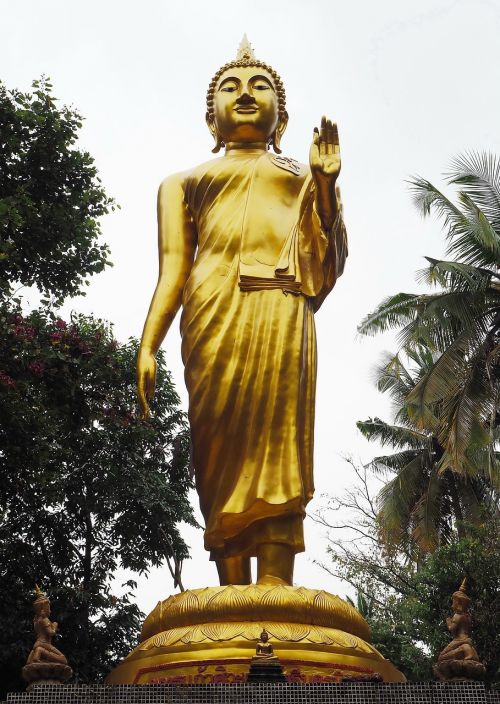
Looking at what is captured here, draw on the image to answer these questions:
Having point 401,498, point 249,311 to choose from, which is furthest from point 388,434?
point 249,311

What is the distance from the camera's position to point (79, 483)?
13406mm

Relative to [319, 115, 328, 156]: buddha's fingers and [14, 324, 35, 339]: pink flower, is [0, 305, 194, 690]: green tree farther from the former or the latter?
[319, 115, 328, 156]: buddha's fingers

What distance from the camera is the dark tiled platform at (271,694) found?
475cm

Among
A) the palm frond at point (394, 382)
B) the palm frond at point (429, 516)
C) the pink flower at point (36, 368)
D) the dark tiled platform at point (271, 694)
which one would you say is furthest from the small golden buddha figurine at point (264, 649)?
the palm frond at point (394, 382)

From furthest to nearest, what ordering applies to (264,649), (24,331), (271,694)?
(24,331) → (264,649) → (271,694)

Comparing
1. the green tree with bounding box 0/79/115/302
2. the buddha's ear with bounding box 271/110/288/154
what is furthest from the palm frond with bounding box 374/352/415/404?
the buddha's ear with bounding box 271/110/288/154

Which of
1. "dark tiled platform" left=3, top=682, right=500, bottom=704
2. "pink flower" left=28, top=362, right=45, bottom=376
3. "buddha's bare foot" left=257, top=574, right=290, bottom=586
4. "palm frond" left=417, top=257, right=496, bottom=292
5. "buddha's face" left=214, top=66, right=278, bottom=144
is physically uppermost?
"palm frond" left=417, top=257, right=496, bottom=292

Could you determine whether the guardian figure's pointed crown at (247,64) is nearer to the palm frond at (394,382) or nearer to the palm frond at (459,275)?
the palm frond at (459,275)

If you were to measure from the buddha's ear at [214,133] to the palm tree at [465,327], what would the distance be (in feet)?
15.7

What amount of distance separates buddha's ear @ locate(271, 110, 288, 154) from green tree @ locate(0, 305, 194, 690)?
3.46m

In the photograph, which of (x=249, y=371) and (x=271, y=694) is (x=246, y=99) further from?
(x=271, y=694)

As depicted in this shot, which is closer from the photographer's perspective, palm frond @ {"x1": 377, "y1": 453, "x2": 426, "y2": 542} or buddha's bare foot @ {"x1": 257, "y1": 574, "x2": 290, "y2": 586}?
buddha's bare foot @ {"x1": 257, "y1": 574, "x2": 290, "y2": 586}

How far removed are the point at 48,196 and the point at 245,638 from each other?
24.1ft

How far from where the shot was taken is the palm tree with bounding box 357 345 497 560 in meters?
14.9
